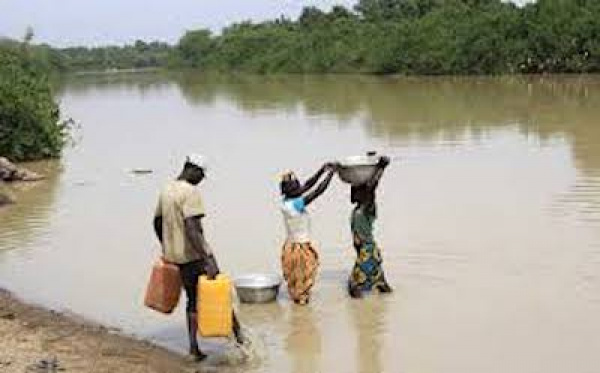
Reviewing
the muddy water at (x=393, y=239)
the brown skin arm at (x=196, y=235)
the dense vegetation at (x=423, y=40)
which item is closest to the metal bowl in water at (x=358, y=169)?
the muddy water at (x=393, y=239)

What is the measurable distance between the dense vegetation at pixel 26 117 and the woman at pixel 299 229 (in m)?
14.7

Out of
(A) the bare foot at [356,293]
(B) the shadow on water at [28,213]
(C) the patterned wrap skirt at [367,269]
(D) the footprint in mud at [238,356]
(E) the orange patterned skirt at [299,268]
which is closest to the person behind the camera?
(D) the footprint in mud at [238,356]

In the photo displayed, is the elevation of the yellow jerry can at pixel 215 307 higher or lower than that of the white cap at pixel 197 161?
lower

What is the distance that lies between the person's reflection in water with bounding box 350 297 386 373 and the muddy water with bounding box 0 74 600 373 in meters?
0.02

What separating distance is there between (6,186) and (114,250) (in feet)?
20.5

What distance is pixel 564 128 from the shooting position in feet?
79.5

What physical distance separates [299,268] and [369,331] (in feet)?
2.89

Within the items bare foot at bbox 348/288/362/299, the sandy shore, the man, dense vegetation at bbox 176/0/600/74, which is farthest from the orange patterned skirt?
dense vegetation at bbox 176/0/600/74

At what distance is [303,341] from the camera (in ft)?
26.3

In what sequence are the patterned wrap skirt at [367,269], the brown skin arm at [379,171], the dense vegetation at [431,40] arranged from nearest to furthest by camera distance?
the brown skin arm at [379,171] < the patterned wrap skirt at [367,269] < the dense vegetation at [431,40]

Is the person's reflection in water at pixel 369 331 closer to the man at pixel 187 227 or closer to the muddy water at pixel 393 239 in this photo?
the muddy water at pixel 393 239

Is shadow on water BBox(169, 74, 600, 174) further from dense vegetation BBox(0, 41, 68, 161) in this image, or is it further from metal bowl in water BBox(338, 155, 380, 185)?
metal bowl in water BBox(338, 155, 380, 185)

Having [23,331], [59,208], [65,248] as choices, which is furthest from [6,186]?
[23,331]

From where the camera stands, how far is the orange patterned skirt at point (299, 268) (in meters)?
8.61
